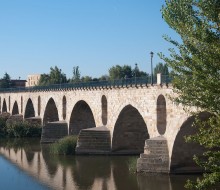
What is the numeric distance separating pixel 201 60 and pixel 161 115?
12.3 metres

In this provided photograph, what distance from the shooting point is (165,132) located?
21.8 meters

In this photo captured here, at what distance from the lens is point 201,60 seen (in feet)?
33.7

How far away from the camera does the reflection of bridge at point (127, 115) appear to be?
20469 millimetres

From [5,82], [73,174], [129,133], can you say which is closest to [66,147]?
[129,133]

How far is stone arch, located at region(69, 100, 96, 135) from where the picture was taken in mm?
36312

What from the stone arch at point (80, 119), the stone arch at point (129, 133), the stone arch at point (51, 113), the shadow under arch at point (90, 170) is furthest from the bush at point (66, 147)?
the stone arch at point (51, 113)

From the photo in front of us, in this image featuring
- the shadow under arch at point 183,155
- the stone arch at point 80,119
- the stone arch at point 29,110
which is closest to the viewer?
the shadow under arch at point 183,155

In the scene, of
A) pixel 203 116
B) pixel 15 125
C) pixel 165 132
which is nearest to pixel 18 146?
pixel 15 125

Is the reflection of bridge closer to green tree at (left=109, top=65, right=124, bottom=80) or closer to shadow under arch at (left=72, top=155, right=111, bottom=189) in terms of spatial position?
shadow under arch at (left=72, top=155, right=111, bottom=189)

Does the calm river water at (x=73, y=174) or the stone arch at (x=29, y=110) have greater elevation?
the stone arch at (x=29, y=110)

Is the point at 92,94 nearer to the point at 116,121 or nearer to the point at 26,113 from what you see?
the point at 116,121

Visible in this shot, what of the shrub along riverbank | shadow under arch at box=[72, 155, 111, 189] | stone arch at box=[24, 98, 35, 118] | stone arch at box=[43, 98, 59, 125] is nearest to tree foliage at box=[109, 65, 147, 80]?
stone arch at box=[24, 98, 35, 118]

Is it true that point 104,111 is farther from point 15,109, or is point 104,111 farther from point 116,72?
point 116,72

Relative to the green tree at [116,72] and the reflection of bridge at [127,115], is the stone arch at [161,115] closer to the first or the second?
the reflection of bridge at [127,115]
